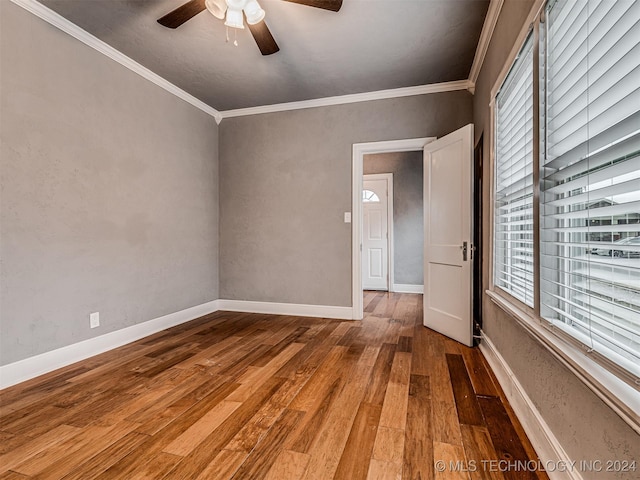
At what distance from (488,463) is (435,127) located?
10.5 ft

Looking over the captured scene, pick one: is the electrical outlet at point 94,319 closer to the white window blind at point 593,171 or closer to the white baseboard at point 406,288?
the white window blind at point 593,171

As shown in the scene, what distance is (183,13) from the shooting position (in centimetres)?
212

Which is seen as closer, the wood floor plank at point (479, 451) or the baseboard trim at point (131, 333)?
the wood floor plank at point (479, 451)

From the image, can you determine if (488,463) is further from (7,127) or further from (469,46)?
(7,127)

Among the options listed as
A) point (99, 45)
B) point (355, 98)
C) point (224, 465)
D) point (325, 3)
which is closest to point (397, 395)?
point (224, 465)

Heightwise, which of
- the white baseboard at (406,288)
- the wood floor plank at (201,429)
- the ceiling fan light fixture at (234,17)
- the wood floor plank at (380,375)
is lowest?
the wood floor plank at (380,375)

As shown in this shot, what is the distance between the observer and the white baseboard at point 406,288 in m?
5.73

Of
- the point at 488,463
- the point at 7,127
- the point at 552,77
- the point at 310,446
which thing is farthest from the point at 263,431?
the point at 7,127

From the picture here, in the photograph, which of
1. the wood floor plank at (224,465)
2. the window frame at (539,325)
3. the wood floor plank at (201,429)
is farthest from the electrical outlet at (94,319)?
the window frame at (539,325)

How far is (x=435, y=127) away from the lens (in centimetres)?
366

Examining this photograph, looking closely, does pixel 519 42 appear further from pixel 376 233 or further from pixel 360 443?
pixel 376 233

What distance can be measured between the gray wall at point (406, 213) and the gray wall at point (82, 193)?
3518mm

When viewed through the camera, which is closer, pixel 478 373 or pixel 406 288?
pixel 478 373

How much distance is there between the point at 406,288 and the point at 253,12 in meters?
4.79
